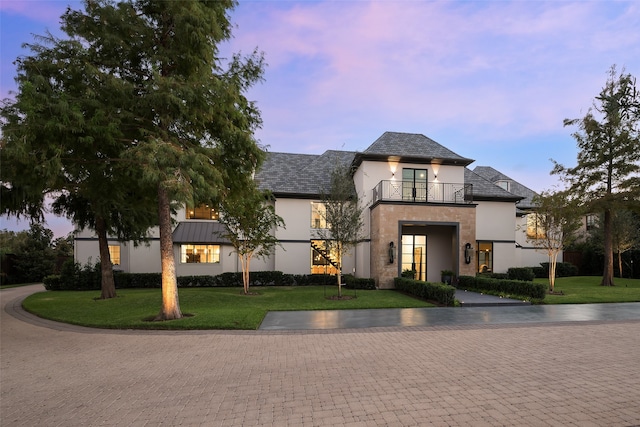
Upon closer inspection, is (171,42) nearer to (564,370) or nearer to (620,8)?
(620,8)

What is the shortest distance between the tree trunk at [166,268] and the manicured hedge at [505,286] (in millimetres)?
13713

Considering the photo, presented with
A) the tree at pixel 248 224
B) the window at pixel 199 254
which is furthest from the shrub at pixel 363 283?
the window at pixel 199 254

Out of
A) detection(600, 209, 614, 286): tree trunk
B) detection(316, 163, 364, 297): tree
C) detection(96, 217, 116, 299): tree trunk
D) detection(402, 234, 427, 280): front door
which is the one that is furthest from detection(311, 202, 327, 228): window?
detection(600, 209, 614, 286): tree trunk

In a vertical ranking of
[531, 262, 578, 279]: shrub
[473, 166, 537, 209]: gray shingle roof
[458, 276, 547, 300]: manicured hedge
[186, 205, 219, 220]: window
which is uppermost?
[473, 166, 537, 209]: gray shingle roof

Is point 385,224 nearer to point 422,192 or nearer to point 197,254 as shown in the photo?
point 422,192

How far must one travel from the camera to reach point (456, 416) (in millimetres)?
4457

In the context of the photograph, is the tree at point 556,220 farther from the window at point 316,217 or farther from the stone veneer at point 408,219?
the window at point 316,217

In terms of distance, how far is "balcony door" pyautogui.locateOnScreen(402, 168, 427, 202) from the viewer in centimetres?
2039

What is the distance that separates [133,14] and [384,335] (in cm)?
1168

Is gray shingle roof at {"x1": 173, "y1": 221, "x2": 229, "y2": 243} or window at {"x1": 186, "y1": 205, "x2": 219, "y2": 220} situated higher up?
window at {"x1": 186, "y1": 205, "x2": 219, "y2": 220}

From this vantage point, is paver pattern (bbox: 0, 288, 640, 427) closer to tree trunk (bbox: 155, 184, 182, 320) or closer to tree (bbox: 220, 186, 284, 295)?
tree trunk (bbox: 155, 184, 182, 320)

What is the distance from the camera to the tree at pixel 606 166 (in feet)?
65.0

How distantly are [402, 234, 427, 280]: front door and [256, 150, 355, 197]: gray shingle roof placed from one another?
20.2ft

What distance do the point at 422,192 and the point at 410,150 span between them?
272 cm
